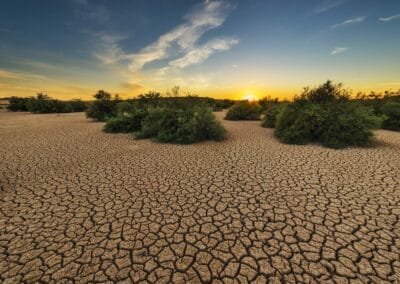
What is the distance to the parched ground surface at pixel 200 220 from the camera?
194cm

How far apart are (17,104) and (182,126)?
31.6 m

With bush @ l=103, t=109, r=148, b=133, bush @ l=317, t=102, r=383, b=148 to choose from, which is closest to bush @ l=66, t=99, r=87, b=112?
bush @ l=103, t=109, r=148, b=133

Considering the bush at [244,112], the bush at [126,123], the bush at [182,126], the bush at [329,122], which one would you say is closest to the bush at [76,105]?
the bush at [126,123]

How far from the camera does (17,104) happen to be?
2525 cm

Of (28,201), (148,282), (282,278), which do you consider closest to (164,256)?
(148,282)

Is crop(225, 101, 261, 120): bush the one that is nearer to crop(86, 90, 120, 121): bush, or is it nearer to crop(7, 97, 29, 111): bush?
crop(86, 90, 120, 121): bush

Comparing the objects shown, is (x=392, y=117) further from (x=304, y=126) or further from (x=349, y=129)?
(x=304, y=126)

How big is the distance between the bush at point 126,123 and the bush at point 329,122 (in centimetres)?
764

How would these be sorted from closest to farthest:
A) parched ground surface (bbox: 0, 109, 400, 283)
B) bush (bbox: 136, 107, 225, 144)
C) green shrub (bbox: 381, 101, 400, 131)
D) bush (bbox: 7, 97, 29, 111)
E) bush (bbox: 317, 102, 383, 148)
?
parched ground surface (bbox: 0, 109, 400, 283)
bush (bbox: 317, 102, 383, 148)
bush (bbox: 136, 107, 225, 144)
green shrub (bbox: 381, 101, 400, 131)
bush (bbox: 7, 97, 29, 111)

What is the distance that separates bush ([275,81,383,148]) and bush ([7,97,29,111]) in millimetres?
34531

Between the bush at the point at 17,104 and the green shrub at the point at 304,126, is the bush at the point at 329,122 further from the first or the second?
the bush at the point at 17,104

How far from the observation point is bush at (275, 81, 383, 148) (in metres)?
6.88

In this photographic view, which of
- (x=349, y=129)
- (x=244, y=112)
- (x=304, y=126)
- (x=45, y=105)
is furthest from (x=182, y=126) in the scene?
(x=45, y=105)

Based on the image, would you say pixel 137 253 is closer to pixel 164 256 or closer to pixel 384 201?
pixel 164 256
